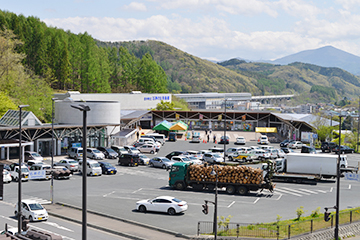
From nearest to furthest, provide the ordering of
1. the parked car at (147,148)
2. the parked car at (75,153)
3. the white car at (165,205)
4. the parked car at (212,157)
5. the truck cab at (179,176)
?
the white car at (165,205) → the truck cab at (179,176) → the parked car at (212,157) → the parked car at (75,153) → the parked car at (147,148)

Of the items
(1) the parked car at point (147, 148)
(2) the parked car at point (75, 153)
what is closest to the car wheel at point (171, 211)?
(2) the parked car at point (75, 153)

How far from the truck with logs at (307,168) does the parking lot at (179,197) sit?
73cm

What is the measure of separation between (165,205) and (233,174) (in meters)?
8.29

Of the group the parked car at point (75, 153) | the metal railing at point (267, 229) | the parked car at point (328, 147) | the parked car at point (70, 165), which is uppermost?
the parked car at point (328, 147)

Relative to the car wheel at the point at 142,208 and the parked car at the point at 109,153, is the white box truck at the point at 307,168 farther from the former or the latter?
the parked car at the point at 109,153

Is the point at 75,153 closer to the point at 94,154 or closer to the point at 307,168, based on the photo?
the point at 94,154

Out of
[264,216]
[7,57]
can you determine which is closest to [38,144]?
[7,57]

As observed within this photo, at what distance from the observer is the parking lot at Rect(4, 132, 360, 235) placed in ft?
89.5

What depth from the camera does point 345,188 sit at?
37438 mm

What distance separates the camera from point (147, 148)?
58.3m

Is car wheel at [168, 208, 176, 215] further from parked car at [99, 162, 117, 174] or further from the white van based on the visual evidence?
parked car at [99, 162, 117, 174]

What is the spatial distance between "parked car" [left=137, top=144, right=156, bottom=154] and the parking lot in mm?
14315

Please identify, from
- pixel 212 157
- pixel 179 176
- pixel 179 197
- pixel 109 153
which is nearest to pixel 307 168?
pixel 212 157

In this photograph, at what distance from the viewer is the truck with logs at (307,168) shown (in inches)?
1538
